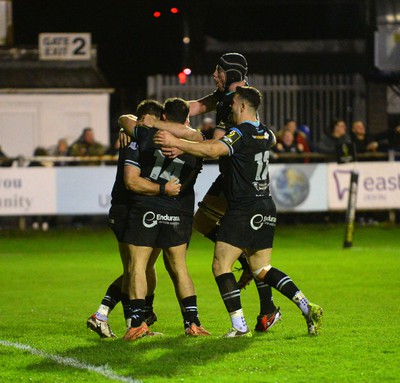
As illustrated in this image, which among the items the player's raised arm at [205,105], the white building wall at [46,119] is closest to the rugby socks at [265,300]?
the player's raised arm at [205,105]

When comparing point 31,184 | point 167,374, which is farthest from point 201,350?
point 31,184

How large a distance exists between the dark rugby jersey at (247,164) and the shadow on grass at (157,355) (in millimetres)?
1216

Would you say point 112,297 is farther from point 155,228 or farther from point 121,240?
point 155,228

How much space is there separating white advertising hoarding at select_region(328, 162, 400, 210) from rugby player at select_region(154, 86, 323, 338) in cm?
1227

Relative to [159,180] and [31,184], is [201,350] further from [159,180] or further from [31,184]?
[31,184]

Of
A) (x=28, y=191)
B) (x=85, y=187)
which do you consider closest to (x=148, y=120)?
(x=85, y=187)

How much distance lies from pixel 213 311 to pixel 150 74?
29.2 metres

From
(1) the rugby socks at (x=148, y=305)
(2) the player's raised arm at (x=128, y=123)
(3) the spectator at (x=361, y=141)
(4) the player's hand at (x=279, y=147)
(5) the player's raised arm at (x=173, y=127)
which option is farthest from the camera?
(3) the spectator at (x=361, y=141)

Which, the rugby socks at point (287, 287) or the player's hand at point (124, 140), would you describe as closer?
the rugby socks at point (287, 287)

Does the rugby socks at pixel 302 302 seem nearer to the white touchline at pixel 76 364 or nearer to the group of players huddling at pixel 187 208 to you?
the group of players huddling at pixel 187 208

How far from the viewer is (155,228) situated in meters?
9.78

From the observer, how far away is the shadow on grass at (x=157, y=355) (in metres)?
8.20

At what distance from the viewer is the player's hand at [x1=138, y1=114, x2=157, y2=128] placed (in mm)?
9555

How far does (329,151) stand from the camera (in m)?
22.6
